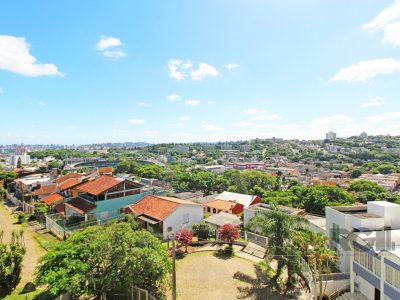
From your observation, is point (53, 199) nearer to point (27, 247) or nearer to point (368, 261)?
point (27, 247)

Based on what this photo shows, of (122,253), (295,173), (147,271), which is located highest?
(122,253)

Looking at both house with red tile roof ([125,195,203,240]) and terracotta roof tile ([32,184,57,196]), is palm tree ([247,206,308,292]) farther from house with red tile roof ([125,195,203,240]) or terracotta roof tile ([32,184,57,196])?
terracotta roof tile ([32,184,57,196])

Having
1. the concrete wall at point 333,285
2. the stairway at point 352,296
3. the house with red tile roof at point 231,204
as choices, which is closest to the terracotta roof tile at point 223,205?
the house with red tile roof at point 231,204

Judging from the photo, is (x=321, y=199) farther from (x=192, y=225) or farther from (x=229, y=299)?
(x=229, y=299)

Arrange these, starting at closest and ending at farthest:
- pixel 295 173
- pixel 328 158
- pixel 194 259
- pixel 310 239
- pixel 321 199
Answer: pixel 310 239 < pixel 194 259 < pixel 321 199 < pixel 295 173 < pixel 328 158

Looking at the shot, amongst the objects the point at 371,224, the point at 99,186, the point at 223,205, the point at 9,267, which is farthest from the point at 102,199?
the point at 371,224

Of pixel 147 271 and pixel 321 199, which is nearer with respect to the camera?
pixel 147 271

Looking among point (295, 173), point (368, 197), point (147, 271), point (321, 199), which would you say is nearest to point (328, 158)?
point (295, 173)
